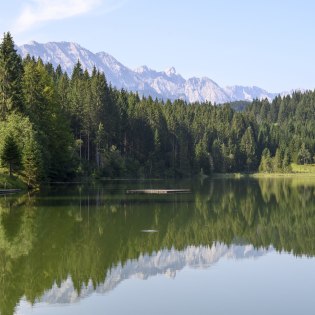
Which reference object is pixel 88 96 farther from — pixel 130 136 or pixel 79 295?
pixel 79 295

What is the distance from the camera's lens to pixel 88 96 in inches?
4906

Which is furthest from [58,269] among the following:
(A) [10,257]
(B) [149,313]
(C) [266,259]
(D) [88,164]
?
(D) [88,164]

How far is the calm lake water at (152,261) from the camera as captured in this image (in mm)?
19531

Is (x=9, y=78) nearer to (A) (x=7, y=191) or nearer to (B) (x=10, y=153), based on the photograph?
(B) (x=10, y=153)

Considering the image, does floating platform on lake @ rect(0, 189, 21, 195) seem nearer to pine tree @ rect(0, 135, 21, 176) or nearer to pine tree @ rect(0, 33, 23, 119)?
pine tree @ rect(0, 135, 21, 176)

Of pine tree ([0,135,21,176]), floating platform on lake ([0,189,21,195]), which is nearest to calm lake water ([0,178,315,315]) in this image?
floating platform on lake ([0,189,21,195])

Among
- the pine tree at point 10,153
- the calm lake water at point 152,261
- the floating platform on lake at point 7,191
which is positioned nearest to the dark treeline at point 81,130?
the pine tree at point 10,153

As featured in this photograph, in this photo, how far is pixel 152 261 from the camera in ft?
90.4

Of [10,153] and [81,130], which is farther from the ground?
[81,130]

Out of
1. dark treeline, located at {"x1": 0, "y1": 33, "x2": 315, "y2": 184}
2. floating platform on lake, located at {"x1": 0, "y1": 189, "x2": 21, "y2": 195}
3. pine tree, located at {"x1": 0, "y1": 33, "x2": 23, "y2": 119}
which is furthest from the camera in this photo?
pine tree, located at {"x1": 0, "y1": 33, "x2": 23, "y2": 119}

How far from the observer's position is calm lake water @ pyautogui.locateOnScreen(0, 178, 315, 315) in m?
19.5

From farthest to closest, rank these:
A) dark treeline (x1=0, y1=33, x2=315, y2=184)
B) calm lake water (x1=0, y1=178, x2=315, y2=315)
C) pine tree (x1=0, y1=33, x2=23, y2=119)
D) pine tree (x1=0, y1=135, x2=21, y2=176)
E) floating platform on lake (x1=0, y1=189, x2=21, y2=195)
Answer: pine tree (x1=0, y1=33, x2=23, y2=119), dark treeline (x1=0, y1=33, x2=315, y2=184), pine tree (x1=0, y1=135, x2=21, y2=176), floating platform on lake (x1=0, y1=189, x2=21, y2=195), calm lake water (x1=0, y1=178, x2=315, y2=315)

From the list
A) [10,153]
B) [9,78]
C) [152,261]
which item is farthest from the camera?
[9,78]

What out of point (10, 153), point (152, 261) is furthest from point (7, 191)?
point (152, 261)
